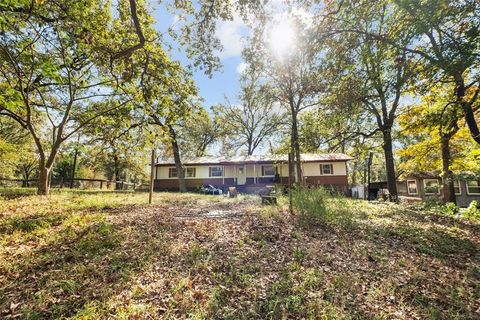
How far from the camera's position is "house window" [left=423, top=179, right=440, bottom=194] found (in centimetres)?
2213

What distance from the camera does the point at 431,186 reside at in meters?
22.2

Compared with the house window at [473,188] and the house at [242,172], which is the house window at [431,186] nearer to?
the house window at [473,188]

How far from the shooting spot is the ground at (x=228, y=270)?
294 centimetres

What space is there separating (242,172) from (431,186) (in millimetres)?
18874

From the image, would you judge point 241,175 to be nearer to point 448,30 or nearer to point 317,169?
point 317,169

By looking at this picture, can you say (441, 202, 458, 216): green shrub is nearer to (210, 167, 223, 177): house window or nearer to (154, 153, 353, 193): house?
(154, 153, 353, 193): house

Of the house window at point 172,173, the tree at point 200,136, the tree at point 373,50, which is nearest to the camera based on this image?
the tree at point 373,50

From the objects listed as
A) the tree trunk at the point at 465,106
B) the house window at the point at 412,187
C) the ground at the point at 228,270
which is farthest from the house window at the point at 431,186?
the ground at the point at 228,270

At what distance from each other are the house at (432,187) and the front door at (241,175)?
17700 mm

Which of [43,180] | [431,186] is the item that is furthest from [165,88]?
[431,186]

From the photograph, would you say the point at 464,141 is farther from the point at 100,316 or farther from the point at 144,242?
the point at 100,316

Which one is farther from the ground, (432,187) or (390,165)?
(390,165)

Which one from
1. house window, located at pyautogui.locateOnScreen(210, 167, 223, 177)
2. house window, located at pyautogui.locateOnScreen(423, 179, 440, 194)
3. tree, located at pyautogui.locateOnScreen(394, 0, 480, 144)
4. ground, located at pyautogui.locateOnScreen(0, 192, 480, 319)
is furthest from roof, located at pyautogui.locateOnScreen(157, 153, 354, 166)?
ground, located at pyautogui.locateOnScreen(0, 192, 480, 319)

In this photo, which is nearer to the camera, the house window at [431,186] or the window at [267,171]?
the house window at [431,186]
